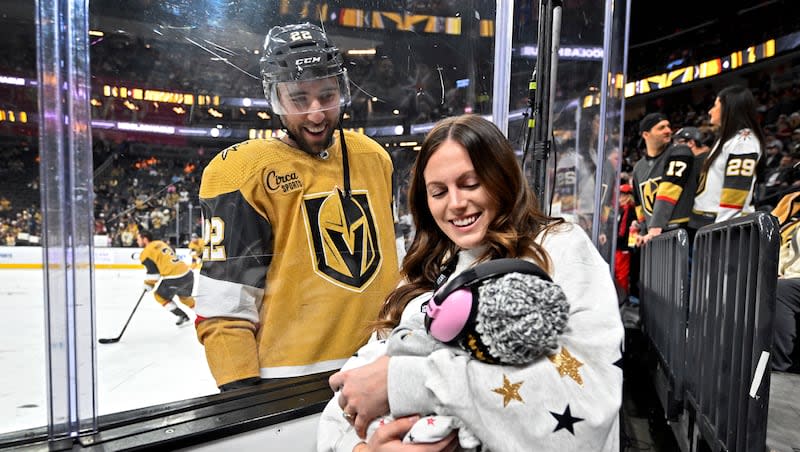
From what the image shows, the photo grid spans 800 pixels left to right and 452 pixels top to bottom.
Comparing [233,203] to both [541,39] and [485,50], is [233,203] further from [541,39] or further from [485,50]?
[541,39]

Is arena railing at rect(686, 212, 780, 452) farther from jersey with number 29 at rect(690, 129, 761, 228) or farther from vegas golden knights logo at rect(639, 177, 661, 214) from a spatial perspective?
vegas golden knights logo at rect(639, 177, 661, 214)

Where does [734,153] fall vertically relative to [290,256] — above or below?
above

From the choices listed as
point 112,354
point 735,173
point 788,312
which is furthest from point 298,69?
point 735,173

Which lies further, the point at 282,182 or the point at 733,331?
the point at 733,331

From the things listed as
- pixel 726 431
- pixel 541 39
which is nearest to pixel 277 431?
pixel 726 431

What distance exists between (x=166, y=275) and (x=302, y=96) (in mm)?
510

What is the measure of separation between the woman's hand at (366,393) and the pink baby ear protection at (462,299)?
13 cm

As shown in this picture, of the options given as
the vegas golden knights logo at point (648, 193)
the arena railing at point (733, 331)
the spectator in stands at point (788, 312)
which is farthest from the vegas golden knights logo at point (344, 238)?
the vegas golden knights logo at point (648, 193)

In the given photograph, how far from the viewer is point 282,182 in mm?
1230

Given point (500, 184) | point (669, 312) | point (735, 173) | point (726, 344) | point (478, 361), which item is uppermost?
point (735, 173)

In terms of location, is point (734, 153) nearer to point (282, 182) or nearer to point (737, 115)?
point (737, 115)

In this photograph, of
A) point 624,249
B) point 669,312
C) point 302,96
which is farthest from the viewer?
point 624,249

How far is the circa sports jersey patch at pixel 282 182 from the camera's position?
1.21 metres

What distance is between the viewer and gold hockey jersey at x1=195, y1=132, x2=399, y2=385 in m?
1.17
